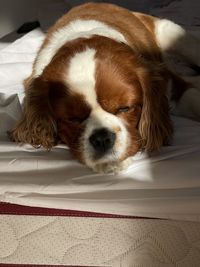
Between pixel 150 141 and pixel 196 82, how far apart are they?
575 mm

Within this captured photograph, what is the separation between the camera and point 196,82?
6.01 ft

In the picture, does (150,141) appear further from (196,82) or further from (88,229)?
(196,82)

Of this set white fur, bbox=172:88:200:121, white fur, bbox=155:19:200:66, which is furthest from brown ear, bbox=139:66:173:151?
white fur, bbox=155:19:200:66

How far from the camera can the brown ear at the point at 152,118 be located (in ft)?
4.49

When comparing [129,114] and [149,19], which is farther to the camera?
[149,19]

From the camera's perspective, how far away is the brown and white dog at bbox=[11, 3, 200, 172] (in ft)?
4.21

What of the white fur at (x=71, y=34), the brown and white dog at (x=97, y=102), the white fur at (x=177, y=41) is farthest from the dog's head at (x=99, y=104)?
the white fur at (x=177, y=41)

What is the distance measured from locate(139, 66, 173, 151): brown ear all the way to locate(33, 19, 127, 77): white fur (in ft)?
0.78

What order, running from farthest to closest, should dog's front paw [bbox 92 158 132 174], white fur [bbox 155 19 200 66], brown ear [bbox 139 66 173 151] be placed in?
white fur [bbox 155 19 200 66], brown ear [bbox 139 66 173 151], dog's front paw [bbox 92 158 132 174]

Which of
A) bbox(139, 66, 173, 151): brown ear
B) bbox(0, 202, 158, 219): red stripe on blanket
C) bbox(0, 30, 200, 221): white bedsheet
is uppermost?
bbox(139, 66, 173, 151): brown ear

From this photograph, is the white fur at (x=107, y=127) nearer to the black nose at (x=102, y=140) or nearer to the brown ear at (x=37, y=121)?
the black nose at (x=102, y=140)

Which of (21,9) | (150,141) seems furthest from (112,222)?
(21,9)

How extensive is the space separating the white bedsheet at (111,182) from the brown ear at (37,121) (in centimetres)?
5

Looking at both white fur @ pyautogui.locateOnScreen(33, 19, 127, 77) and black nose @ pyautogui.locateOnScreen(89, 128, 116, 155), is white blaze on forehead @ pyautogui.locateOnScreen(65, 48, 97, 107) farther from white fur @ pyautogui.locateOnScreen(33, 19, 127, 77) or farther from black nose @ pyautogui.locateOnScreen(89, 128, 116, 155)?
white fur @ pyautogui.locateOnScreen(33, 19, 127, 77)
